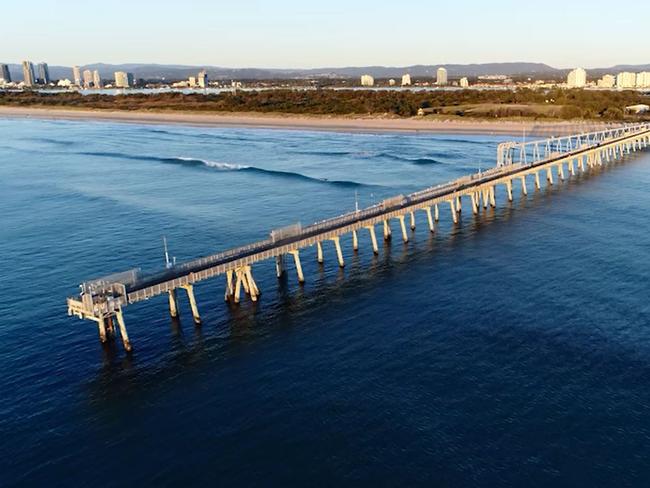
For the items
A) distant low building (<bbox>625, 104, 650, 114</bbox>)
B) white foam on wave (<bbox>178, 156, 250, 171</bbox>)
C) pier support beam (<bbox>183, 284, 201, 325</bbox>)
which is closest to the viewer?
pier support beam (<bbox>183, 284, 201, 325</bbox>)

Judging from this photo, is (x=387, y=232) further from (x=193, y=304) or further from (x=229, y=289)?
(x=193, y=304)

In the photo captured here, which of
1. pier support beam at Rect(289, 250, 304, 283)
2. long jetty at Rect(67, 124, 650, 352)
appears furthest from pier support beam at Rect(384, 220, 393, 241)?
pier support beam at Rect(289, 250, 304, 283)

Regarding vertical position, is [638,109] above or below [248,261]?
above

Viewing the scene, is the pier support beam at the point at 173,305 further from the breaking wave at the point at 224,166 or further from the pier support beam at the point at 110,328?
the breaking wave at the point at 224,166

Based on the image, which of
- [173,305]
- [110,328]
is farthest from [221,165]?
[110,328]

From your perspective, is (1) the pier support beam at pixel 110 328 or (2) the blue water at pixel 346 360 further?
(1) the pier support beam at pixel 110 328

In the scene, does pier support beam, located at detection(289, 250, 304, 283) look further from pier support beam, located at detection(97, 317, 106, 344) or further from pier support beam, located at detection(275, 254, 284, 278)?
pier support beam, located at detection(97, 317, 106, 344)

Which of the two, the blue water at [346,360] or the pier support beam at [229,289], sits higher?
the pier support beam at [229,289]

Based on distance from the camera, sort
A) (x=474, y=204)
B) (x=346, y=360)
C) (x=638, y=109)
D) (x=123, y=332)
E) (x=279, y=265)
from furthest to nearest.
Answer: (x=638, y=109) < (x=474, y=204) < (x=279, y=265) < (x=123, y=332) < (x=346, y=360)

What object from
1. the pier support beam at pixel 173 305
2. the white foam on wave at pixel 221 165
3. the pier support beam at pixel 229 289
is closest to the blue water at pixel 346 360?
the pier support beam at pixel 229 289
